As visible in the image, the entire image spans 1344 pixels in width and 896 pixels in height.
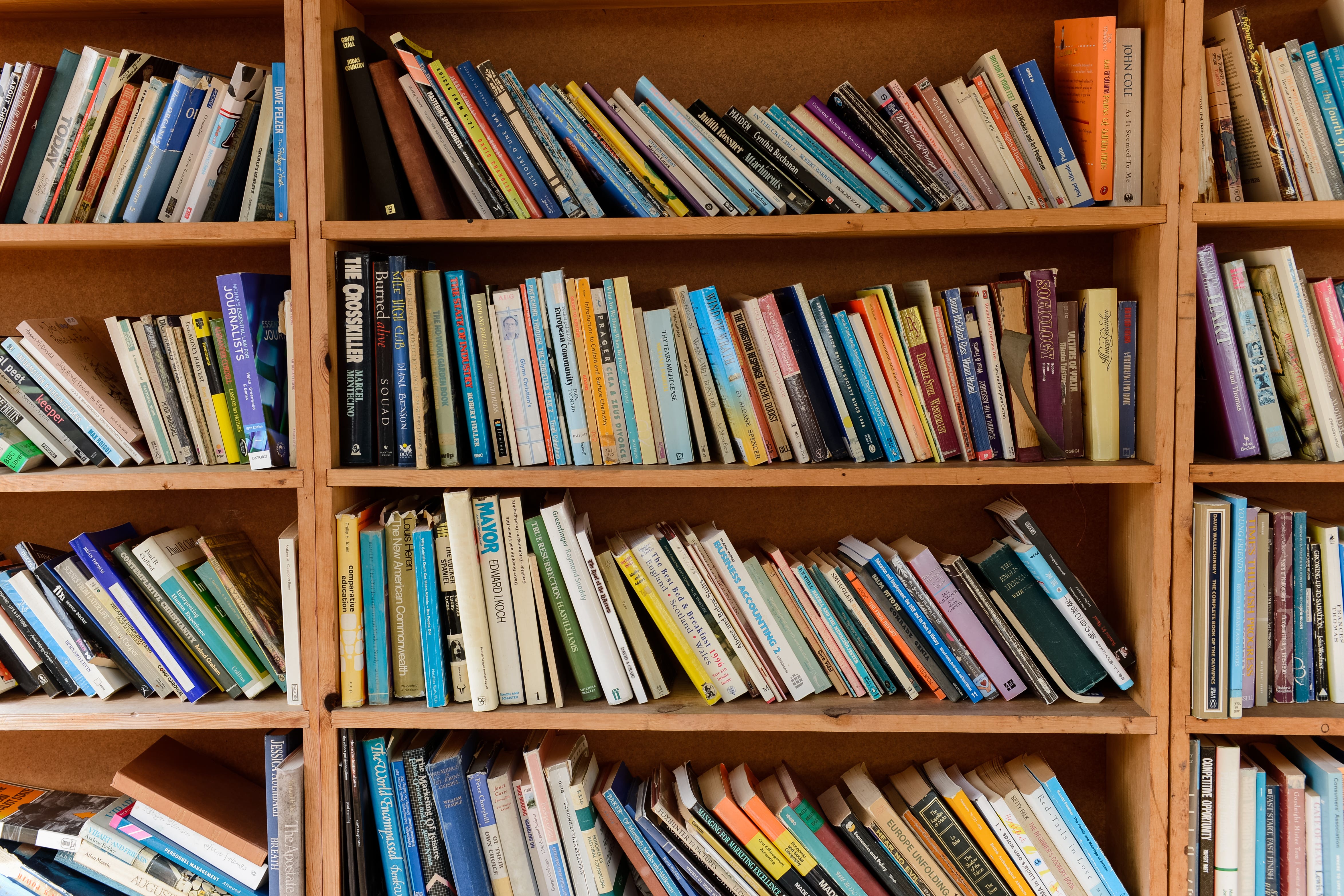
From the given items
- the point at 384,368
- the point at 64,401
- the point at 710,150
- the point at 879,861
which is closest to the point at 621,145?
the point at 710,150

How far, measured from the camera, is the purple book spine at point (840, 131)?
125cm

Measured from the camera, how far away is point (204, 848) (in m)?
1.35

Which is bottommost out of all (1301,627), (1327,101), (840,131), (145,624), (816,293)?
(145,624)

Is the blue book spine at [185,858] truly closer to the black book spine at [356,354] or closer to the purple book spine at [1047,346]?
the black book spine at [356,354]

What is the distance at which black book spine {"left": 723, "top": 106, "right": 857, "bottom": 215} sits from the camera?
1.25 metres

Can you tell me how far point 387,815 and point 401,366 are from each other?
0.71 metres

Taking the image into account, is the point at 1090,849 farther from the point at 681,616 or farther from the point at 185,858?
the point at 185,858

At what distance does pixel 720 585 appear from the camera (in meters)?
1.30

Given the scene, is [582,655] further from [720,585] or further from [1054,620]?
[1054,620]

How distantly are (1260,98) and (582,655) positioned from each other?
1.32m

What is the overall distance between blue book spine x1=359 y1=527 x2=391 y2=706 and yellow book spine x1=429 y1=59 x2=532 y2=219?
55 centimetres

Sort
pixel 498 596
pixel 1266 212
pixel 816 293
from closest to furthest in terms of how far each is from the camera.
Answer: pixel 1266 212, pixel 498 596, pixel 816 293

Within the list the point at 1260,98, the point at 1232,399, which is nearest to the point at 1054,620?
the point at 1232,399

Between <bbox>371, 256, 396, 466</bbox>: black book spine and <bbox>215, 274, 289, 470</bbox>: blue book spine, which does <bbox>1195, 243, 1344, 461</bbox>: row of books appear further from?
<bbox>215, 274, 289, 470</bbox>: blue book spine
